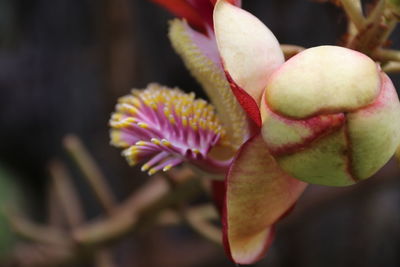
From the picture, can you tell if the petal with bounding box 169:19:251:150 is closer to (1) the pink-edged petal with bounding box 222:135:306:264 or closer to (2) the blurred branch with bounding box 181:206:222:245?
(1) the pink-edged petal with bounding box 222:135:306:264

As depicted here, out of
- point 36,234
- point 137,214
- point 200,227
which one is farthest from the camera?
point 36,234

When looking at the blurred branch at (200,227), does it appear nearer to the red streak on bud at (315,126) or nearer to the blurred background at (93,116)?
the red streak on bud at (315,126)

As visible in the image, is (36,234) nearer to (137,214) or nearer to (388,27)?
(137,214)

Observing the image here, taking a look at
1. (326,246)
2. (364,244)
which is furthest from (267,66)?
(326,246)

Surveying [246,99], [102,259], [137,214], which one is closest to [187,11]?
[246,99]

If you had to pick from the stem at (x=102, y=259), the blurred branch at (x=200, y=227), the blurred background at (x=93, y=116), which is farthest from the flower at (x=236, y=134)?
the blurred background at (x=93, y=116)

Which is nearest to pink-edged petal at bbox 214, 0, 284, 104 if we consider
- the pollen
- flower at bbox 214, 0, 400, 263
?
flower at bbox 214, 0, 400, 263
